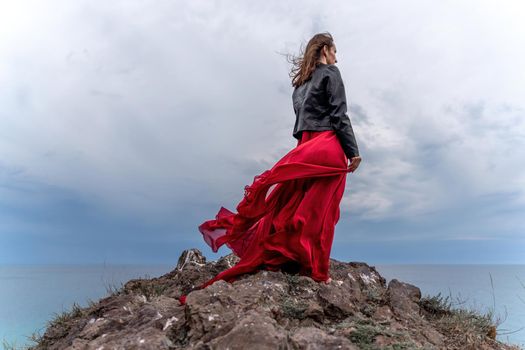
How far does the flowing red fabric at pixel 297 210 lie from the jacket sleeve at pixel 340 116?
11 centimetres

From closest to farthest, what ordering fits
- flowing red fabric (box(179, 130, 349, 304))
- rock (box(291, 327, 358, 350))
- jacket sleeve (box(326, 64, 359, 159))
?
rock (box(291, 327, 358, 350))
flowing red fabric (box(179, 130, 349, 304))
jacket sleeve (box(326, 64, 359, 159))

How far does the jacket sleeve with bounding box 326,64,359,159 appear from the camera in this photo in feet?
20.5

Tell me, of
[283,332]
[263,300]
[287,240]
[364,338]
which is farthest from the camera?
[287,240]

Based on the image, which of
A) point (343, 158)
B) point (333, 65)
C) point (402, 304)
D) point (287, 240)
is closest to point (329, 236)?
point (287, 240)

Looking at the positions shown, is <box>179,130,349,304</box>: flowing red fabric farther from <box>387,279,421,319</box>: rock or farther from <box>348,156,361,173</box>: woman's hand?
<box>387,279,421,319</box>: rock

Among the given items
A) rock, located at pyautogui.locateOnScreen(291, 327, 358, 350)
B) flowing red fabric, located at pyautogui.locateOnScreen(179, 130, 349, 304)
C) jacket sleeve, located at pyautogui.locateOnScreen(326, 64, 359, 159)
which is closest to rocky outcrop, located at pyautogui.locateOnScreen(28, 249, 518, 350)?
→ rock, located at pyautogui.locateOnScreen(291, 327, 358, 350)

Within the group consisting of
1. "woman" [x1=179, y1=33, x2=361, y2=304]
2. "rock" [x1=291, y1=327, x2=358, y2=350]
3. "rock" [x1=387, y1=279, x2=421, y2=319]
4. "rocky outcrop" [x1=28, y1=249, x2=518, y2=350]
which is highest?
"woman" [x1=179, y1=33, x2=361, y2=304]

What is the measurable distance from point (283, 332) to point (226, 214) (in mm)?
2993

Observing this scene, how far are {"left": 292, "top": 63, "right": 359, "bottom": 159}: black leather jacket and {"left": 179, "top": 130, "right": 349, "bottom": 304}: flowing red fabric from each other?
0.40 feet

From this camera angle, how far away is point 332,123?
6.36 meters

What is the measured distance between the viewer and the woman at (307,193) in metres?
6.14

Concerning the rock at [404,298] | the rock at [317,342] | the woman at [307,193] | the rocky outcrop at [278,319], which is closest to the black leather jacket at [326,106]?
the woman at [307,193]

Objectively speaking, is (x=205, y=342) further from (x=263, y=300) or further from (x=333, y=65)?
(x=333, y=65)

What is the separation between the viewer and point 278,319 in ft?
16.2
